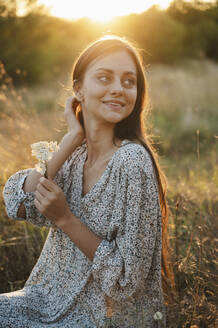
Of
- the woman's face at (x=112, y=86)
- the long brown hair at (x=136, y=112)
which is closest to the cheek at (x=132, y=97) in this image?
the woman's face at (x=112, y=86)

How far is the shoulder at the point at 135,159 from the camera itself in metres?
1.83

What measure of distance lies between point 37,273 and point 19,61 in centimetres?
1789

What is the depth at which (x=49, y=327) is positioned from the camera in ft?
6.12

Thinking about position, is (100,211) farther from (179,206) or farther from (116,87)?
(179,206)

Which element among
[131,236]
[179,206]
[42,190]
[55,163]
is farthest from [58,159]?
[179,206]

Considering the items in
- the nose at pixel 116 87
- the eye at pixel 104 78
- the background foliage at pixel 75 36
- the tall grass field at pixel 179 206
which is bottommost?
the tall grass field at pixel 179 206

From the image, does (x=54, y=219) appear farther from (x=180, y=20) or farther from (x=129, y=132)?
(x=180, y=20)

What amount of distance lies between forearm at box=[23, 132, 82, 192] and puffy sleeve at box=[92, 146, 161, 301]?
420 mm

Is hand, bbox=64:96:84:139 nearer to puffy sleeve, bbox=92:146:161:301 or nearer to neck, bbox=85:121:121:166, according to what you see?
neck, bbox=85:121:121:166

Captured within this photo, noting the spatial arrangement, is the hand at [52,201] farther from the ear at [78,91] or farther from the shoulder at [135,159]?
the ear at [78,91]

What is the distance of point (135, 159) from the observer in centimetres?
185

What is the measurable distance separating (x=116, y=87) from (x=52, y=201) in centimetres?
70

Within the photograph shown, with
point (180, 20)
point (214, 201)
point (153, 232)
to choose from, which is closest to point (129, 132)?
point (153, 232)

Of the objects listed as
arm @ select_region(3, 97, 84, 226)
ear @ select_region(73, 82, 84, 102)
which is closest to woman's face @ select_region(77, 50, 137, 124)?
ear @ select_region(73, 82, 84, 102)
